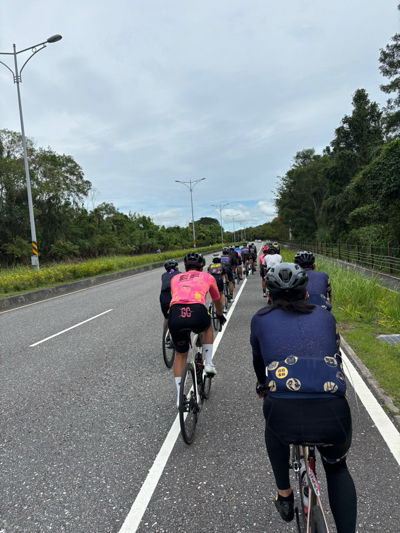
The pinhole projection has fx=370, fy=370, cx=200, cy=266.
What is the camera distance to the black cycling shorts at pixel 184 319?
149 inches

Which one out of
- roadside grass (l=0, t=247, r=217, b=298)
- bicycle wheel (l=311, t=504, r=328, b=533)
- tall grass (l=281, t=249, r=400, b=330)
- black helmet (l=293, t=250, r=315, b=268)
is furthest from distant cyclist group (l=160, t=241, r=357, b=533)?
roadside grass (l=0, t=247, r=217, b=298)

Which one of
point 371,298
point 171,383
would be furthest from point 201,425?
point 371,298

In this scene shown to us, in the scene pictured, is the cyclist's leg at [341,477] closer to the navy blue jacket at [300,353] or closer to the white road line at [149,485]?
the navy blue jacket at [300,353]

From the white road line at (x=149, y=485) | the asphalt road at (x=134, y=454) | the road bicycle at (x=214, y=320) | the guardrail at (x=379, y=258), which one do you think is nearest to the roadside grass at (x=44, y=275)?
the road bicycle at (x=214, y=320)

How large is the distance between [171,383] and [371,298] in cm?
646

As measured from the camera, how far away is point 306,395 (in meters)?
1.94

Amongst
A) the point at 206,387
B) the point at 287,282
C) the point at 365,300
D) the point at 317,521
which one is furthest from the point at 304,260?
the point at 365,300

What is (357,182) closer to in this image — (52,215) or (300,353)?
(300,353)

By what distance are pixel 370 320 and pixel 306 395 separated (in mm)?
7078

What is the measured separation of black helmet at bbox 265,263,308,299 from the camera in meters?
2.20

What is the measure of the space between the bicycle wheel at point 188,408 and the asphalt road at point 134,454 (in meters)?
0.13

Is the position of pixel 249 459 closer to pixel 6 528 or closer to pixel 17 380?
pixel 6 528

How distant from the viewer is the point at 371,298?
9.45m

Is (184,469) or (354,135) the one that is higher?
(354,135)
